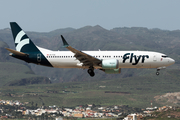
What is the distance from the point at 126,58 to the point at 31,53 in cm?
2306

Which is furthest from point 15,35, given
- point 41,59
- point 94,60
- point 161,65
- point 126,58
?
point 161,65

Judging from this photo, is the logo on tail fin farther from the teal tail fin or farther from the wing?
the wing

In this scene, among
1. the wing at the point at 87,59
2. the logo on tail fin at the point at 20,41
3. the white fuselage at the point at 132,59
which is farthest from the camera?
the logo on tail fin at the point at 20,41

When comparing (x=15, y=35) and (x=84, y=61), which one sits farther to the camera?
(x=15, y=35)

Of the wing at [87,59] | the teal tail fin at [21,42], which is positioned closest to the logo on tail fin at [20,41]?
the teal tail fin at [21,42]

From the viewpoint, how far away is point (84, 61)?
78.6 m

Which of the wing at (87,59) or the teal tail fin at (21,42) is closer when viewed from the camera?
the wing at (87,59)

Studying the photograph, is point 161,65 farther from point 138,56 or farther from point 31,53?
point 31,53

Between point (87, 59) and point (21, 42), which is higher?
point (21, 42)

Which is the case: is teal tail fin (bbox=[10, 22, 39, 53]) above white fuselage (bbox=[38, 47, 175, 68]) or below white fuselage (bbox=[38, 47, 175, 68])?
above

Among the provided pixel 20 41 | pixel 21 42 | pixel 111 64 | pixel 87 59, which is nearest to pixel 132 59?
pixel 111 64

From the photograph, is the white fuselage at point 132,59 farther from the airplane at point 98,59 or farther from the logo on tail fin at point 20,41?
the logo on tail fin at point 20,41

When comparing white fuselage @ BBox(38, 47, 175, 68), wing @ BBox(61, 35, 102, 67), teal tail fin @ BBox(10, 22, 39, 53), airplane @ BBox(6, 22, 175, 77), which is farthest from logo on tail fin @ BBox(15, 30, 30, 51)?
wing @ BBox(61, 35, 102, 67)

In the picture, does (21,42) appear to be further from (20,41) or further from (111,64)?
(111,64)
